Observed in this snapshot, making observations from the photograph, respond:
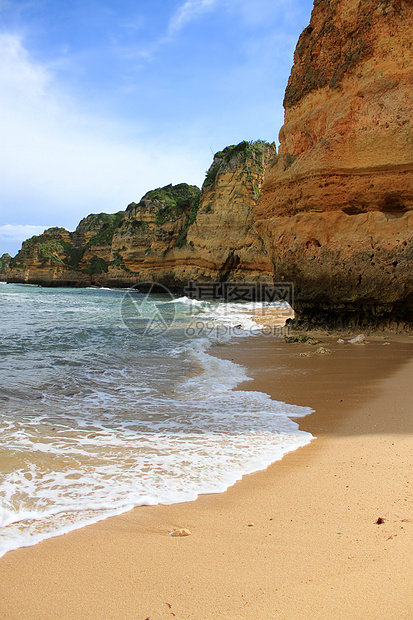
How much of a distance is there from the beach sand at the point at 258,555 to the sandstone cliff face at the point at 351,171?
5929mm

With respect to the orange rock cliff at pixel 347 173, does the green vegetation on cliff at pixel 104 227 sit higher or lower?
higher

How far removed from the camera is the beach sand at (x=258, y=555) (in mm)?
1424

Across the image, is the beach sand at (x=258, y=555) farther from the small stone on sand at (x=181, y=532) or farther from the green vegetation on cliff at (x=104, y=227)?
the green vegetation on cliff at (x=104, y=227)

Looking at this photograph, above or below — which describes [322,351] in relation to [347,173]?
below

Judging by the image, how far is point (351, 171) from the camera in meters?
8.15

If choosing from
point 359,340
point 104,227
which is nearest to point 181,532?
point 359,340

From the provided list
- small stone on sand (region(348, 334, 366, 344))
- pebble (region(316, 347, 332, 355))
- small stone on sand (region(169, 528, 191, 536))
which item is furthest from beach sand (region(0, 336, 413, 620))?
small stone on sand (region(348, 334, 366, 344))

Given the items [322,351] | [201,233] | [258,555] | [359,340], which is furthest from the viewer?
[201,233]

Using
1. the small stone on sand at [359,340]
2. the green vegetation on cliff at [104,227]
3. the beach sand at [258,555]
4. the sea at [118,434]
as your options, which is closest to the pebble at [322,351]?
the small stone on sand at [359,340]

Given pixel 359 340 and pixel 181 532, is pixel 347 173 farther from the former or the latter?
pixel 181 532

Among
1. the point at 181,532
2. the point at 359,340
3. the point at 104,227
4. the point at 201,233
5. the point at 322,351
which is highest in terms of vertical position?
the point at 104,227

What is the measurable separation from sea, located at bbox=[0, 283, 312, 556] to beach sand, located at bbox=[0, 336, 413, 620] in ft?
0.67

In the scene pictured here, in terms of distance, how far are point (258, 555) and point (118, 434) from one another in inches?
82.7

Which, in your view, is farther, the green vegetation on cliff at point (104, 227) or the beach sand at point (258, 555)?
the green vegetation on cliff at point (104, 227)
